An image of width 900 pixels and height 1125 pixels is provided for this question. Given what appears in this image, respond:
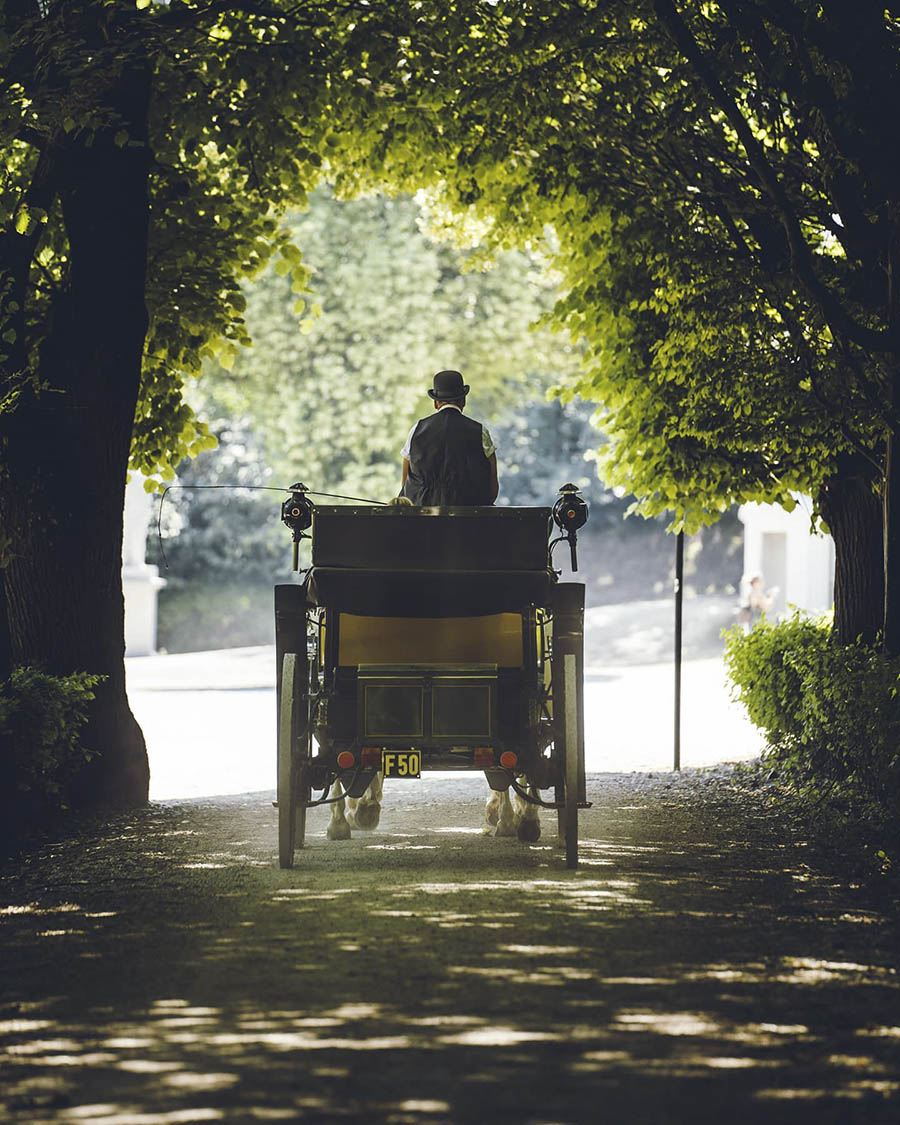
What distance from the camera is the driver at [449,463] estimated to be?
9352 millimetres

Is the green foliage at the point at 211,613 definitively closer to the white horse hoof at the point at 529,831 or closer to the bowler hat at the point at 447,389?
the bowler hat at the point at 447,389

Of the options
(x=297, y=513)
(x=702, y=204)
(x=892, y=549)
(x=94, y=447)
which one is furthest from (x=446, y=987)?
(x=702, y=204)

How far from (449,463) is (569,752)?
2.08m

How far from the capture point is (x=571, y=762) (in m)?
8.15

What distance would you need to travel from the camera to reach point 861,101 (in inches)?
389

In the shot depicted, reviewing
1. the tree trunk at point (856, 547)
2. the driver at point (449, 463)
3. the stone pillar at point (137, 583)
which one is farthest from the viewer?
the stone pillar at point (137, 583)

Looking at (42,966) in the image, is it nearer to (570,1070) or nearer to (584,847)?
(570,1070)

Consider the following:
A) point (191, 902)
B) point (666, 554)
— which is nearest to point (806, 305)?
point (191, 902)

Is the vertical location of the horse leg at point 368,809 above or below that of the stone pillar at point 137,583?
below

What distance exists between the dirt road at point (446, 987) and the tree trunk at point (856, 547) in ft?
Answer: 14.8

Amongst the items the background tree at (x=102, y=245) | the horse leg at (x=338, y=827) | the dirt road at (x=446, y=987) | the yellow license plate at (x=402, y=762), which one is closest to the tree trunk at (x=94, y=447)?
the background tree at (x=102, y=245)

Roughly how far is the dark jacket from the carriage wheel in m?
1.56

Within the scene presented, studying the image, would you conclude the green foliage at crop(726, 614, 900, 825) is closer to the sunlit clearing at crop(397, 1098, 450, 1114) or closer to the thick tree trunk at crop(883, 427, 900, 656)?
the thick tree trunk at crop(883, 427, 900, 656)

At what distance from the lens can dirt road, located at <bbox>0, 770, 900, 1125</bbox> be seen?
171 inches
